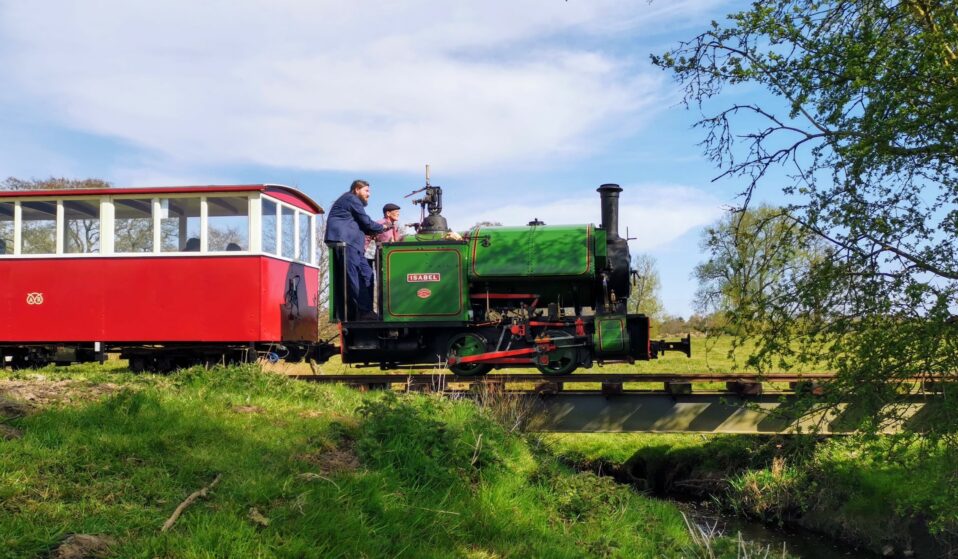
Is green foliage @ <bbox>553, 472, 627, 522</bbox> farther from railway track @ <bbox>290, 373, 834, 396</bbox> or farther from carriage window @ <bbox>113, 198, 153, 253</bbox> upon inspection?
carriage window @ <bbox>113, 198, 153, 253</bbox>

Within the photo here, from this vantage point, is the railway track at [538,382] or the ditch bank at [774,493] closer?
the railway track at [538,382]

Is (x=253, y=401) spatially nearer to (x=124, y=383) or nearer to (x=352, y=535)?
(x=124, y=383)

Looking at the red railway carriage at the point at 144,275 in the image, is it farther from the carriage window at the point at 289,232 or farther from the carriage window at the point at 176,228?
the carriage window at the point at 289,232

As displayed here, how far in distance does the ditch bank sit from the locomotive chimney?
3.00 m

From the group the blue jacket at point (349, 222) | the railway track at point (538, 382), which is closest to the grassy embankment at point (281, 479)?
the railway track at point (538, 382)

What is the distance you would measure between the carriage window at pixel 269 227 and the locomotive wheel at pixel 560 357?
14.9ft

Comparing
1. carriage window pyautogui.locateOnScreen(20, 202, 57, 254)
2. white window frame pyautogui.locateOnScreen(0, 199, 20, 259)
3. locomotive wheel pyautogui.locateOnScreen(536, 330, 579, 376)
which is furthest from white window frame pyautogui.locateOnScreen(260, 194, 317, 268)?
locomotive wheel pyautogui.locateOnScreen(536, 330, 579, 376)

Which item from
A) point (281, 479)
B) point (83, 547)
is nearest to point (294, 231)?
point (281, 479)

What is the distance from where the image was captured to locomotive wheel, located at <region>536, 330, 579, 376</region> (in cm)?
939

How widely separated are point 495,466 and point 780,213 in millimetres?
3912

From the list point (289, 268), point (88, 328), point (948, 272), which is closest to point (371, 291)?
point (289, 268)

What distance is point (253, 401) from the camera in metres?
6.35

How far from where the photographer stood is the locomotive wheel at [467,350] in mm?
9711

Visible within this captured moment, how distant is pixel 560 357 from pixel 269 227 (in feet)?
16.5
